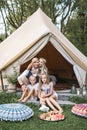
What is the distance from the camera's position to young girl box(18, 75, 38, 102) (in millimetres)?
7840

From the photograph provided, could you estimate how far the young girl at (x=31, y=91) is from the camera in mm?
7840

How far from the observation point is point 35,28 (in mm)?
9969

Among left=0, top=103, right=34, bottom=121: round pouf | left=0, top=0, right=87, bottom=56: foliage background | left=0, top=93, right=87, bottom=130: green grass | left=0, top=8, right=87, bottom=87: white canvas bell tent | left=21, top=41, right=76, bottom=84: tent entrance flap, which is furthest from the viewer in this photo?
left=0, top=0, right=87, bottom=56: foliage background

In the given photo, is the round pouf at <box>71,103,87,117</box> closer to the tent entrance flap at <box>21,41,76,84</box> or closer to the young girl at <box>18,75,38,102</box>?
the young girl at <box>18,75,38,102</box>

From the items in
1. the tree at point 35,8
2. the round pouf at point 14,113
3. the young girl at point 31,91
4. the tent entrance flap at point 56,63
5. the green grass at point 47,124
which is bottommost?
the green grass at point 47,124

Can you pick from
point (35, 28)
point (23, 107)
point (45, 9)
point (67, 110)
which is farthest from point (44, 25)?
point (45, 9)

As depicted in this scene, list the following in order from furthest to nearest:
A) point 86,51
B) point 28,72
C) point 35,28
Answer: point 86,51, point 35,28, point 28,72

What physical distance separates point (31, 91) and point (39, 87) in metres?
0.19

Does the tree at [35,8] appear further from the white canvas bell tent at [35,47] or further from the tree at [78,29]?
the white canvas bell tent at [35,47]

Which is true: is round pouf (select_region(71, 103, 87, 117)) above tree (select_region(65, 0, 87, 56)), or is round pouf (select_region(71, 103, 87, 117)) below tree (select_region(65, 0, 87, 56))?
below

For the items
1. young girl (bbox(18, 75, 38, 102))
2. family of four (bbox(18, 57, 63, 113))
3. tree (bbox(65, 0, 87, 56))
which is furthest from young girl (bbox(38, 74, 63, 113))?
tree (bbox(65, 0, 87, 56))

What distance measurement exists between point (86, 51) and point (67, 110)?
44.2ft

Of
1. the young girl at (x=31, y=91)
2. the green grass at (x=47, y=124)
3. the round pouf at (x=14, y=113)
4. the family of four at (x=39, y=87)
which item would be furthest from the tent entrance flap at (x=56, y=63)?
the round pouf at (x=14, y=113)

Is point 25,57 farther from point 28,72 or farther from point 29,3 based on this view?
point 29,3
